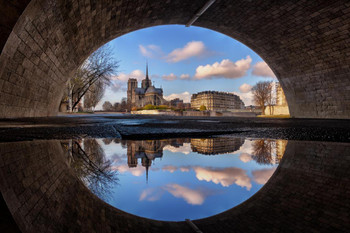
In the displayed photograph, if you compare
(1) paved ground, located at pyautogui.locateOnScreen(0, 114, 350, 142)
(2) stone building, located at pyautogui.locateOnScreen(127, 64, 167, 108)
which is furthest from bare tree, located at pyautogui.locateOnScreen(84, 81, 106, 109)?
(2) stone building, located at pyautogui.locateOnScreen(127, 64, 167, 108)

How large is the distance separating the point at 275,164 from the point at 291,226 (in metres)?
0.75

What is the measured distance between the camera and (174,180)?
38.9 inches

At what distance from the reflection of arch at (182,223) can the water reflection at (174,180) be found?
0.04 m

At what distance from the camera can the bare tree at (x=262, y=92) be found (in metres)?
41.7

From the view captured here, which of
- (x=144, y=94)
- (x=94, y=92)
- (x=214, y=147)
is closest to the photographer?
(x=214, y=147)

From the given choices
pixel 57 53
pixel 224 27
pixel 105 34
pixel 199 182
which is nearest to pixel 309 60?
pixel 224 27

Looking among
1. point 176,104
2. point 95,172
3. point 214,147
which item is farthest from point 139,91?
point 95,172

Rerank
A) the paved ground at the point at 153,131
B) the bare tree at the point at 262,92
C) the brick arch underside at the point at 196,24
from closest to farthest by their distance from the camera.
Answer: the paved ground at the point at 153,131 < the brick arch underside at the point at 196,24 < the bare tree at the point at 262,92

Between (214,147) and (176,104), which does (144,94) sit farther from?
(214,147)

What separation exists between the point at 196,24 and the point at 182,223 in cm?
1437

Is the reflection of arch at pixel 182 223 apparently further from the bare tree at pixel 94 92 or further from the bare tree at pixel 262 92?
the bare tree at pixel 262 92

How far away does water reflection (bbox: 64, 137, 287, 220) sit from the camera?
0.75 metres

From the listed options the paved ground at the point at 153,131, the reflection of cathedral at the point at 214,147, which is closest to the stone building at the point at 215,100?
the paved ground at the point at 153,131

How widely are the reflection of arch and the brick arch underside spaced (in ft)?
16.0
